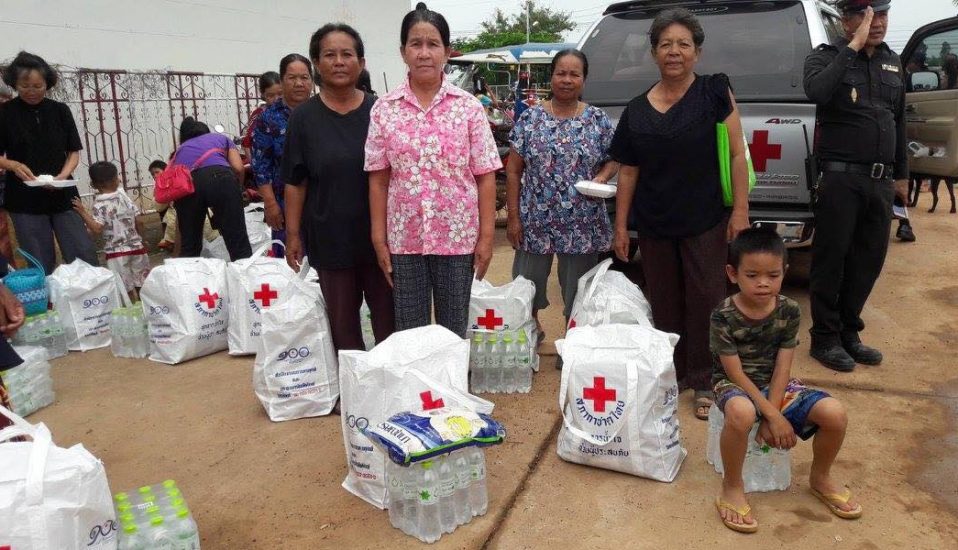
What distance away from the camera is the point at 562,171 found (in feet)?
11.4

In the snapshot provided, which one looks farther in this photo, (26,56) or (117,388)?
(26,56)

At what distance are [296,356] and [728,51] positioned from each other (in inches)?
120

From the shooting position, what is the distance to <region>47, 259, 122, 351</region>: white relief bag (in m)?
4.24

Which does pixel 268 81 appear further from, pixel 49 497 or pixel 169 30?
pixel 169 30

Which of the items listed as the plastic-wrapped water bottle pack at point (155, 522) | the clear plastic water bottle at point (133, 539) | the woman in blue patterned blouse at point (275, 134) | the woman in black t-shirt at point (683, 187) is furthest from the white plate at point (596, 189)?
the clear plastic water bottle at point (133, 539)

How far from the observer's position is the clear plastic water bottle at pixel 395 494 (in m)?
2.27

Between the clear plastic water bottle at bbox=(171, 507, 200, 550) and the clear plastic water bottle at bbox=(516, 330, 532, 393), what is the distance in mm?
1726

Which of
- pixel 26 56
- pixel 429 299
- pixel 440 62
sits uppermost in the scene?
pixel 26 56

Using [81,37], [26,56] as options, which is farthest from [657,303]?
[81,37]

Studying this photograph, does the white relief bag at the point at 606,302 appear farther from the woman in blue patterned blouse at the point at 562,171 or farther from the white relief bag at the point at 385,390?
the white relief bag at the point at 385,390

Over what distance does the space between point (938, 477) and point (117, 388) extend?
3.69 metres

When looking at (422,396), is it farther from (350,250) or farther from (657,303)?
(657,303)

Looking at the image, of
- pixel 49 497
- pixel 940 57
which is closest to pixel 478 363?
pixel 49 497

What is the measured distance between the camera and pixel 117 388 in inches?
146
